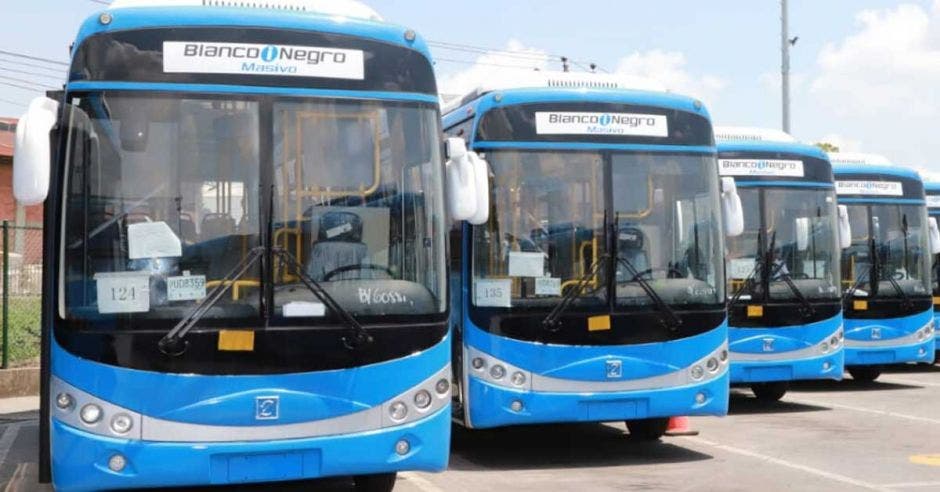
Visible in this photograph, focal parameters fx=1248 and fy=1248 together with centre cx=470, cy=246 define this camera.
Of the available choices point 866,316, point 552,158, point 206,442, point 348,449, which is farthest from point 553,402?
point 866,316

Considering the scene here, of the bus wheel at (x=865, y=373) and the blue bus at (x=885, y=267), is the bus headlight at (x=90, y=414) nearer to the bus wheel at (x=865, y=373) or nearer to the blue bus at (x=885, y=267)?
the blue bus at (x=885, y=267)

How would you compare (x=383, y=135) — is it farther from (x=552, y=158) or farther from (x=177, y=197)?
(x=552, y=158)

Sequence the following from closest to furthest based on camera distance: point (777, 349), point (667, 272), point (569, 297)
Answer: point (569, 297) → point (667, 272) → point (777, 349)

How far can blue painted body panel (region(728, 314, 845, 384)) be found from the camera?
13922 millimetres

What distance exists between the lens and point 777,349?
1395cm

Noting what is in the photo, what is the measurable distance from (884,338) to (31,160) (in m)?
12.7

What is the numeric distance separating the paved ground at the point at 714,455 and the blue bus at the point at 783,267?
685 mm

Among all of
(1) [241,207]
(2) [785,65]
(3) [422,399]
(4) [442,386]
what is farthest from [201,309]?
(2) [785,65]

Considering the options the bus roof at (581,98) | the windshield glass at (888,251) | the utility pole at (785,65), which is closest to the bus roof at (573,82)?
the bus roof at (581,98)

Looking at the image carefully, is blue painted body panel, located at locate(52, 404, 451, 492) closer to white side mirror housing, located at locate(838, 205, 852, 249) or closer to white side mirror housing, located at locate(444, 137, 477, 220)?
white side mirror housing, located at locate(444, 137, 477, 220)

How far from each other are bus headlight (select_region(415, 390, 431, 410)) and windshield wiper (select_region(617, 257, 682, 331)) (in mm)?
3101

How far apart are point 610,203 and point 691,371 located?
5.10ft

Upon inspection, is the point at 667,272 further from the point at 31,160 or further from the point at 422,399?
the point at 31,160

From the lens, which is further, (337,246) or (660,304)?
(660,304)
